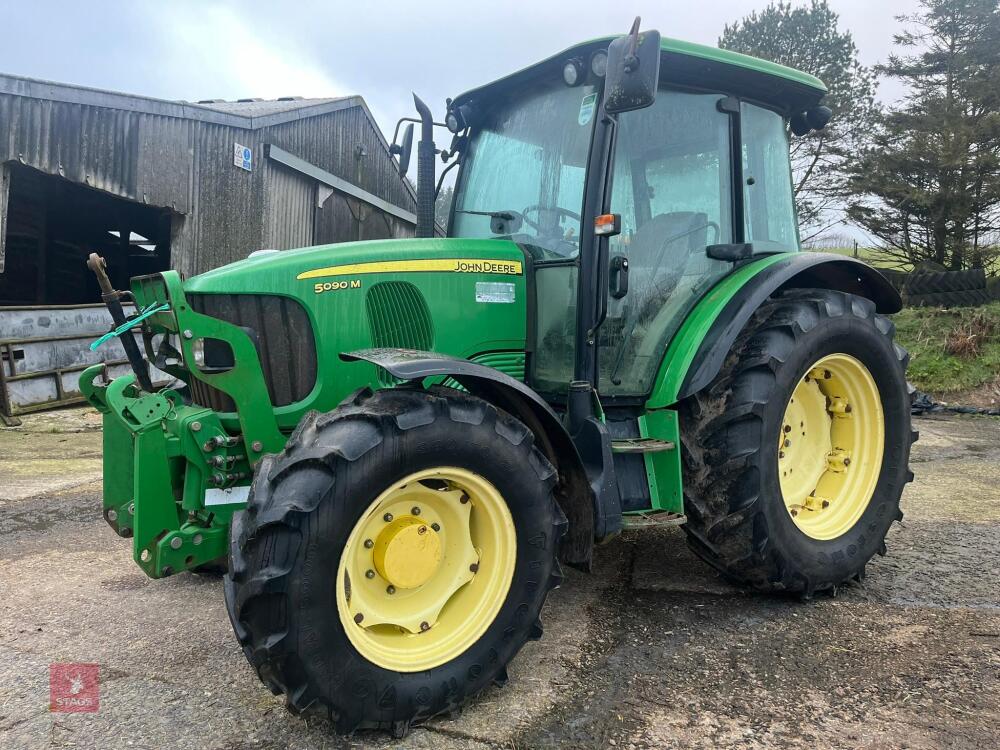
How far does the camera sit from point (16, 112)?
8531mm

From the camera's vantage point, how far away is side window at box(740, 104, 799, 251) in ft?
12.0

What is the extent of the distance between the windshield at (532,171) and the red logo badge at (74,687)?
7.65 feet

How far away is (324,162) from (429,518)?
477 inches

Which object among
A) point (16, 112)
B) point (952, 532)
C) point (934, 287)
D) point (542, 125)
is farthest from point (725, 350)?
point (934, 287)

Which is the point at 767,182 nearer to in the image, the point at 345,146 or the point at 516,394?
the point at 516,394

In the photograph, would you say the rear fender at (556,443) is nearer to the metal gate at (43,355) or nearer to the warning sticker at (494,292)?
the warning sticker at (494,292)

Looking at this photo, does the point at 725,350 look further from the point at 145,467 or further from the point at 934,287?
the point at 934,287

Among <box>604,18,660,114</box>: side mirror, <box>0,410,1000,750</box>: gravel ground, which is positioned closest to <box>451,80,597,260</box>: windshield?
<box>604,18,660,114</box>: side mirror

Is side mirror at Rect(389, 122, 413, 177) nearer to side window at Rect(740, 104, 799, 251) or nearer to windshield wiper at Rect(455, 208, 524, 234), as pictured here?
windshield wiper at Rect(455, 208, 524, 234)

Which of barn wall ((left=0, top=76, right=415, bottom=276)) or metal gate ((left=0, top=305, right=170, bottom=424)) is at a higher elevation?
barn wall ((left=0, top=76, right=415, bottom=276))

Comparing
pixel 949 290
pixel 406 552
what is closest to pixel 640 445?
pixel 406 552

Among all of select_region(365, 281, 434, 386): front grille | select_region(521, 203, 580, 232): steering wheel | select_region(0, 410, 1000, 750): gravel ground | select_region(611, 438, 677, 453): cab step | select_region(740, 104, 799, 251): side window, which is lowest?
select_region(0, 410, 1000, 750): gravel ground

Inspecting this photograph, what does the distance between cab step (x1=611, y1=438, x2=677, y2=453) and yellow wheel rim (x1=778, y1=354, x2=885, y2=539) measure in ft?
2.56

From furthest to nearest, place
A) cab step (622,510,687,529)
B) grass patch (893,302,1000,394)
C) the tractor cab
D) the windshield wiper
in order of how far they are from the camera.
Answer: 1. grass patch (893,302,1000,394)
2. the windshield wiper
3. the tractor cab
4. cab step (622,510,687,529)
